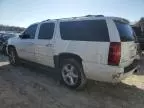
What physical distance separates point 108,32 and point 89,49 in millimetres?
660

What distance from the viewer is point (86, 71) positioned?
5.13 metres

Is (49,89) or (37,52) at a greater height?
(37,52)

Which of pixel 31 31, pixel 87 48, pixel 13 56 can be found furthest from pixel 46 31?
pixel 13 56

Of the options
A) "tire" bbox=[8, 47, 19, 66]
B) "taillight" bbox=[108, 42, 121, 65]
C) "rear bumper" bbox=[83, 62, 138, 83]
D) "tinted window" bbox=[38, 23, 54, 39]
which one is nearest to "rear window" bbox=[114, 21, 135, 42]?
"taillight" bbox=[108, 42, 121, 65]

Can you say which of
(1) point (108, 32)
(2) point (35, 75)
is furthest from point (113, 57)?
(2) point (35, 75)

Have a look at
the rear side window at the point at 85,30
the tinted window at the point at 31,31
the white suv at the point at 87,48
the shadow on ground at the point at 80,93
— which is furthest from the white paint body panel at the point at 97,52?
the tinted window at the point at 31,31

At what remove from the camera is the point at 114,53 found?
180 inches

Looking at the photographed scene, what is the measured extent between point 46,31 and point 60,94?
2362 mm

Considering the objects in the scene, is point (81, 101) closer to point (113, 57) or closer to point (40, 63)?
point (113, 57)

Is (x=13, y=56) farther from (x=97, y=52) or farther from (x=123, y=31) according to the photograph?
(x=123, y=31)

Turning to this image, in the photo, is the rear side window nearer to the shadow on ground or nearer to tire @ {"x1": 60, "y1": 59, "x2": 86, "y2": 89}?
tire @ {"x1": 60, "y1": 59, "x2": 86, "y2": 89}

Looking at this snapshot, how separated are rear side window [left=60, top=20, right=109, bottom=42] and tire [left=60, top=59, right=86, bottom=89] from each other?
728 mm

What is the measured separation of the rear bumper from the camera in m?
4.64

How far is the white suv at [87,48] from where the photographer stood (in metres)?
4.67
